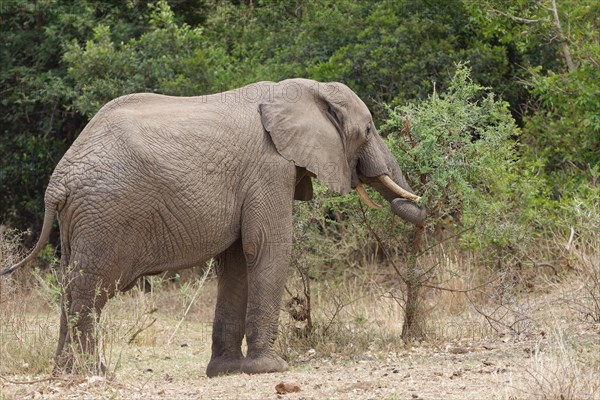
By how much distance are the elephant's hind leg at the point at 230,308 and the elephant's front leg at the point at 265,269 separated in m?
0.40

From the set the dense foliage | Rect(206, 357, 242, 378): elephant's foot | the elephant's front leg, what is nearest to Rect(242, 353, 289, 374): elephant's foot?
the elephant's front leg

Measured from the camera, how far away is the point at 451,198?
10.9 meters

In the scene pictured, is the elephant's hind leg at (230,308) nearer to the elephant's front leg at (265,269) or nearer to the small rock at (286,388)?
the elephant's front leg at (265,269)

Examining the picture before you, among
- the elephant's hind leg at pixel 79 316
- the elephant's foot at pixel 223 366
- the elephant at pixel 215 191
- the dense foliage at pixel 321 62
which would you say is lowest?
the elephant's foot at pixel 223 366

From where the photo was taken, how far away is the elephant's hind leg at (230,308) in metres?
10.4

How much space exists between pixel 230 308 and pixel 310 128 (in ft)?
5.74

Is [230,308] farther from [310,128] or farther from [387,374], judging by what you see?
[387,374]

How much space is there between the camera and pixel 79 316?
9180 millimetres

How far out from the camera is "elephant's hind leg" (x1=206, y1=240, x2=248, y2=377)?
10391 mm

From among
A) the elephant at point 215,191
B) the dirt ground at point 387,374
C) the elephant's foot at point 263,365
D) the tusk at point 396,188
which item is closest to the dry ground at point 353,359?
the dirt ground at point 387,374

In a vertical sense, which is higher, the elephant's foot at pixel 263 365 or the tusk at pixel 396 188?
the tusk at pixel 396 188

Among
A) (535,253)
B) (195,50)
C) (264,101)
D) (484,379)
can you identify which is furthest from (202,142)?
(195,50)

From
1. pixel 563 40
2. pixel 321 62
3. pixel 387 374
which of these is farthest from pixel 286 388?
pixel 321 62

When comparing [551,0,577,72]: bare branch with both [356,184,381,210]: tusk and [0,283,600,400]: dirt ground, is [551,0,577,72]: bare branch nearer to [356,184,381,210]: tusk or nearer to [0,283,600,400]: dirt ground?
[0,283,600,400]: dirt ground
